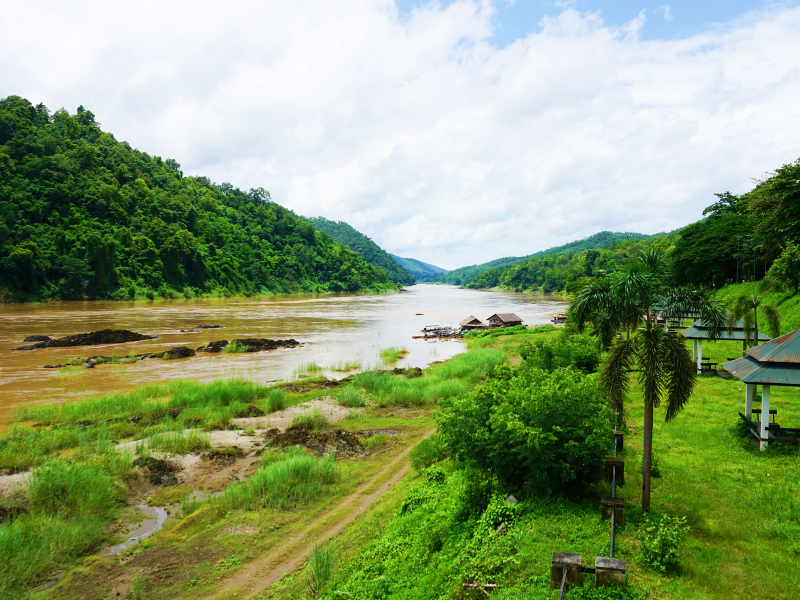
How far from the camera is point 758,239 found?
4853cm

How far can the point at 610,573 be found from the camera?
5387mm

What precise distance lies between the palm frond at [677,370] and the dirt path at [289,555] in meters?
7.16

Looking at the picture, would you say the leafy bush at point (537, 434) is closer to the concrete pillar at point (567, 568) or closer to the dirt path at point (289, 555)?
the concrete pillar at point (567, 568)

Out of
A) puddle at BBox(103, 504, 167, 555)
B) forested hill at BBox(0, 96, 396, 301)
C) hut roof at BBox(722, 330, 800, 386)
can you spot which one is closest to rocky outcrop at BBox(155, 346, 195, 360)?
puddle at BBox(103, 504, 167, 555)

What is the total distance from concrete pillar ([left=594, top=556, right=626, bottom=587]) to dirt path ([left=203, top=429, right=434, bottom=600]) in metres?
5.59

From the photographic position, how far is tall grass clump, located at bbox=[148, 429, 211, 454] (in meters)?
14.1

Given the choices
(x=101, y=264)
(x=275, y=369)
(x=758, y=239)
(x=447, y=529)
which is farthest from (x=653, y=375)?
(x=101, y=264)

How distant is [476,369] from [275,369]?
45.7 ft

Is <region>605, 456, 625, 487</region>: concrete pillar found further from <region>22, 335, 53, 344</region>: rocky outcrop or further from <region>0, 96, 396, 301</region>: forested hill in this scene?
<region>0, 96, 396, 301</region>: forested hill

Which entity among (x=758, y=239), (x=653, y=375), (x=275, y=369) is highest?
(x=758, y=239)

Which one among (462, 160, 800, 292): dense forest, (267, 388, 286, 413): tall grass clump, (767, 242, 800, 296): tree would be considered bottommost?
(267, 388, 286, 413): tall grass clump

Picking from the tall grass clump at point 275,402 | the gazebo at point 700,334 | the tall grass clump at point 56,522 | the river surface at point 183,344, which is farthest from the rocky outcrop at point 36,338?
the gazebo at point 700,334

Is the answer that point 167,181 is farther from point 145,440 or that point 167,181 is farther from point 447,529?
point 447,529

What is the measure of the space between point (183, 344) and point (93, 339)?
7.28 metres
